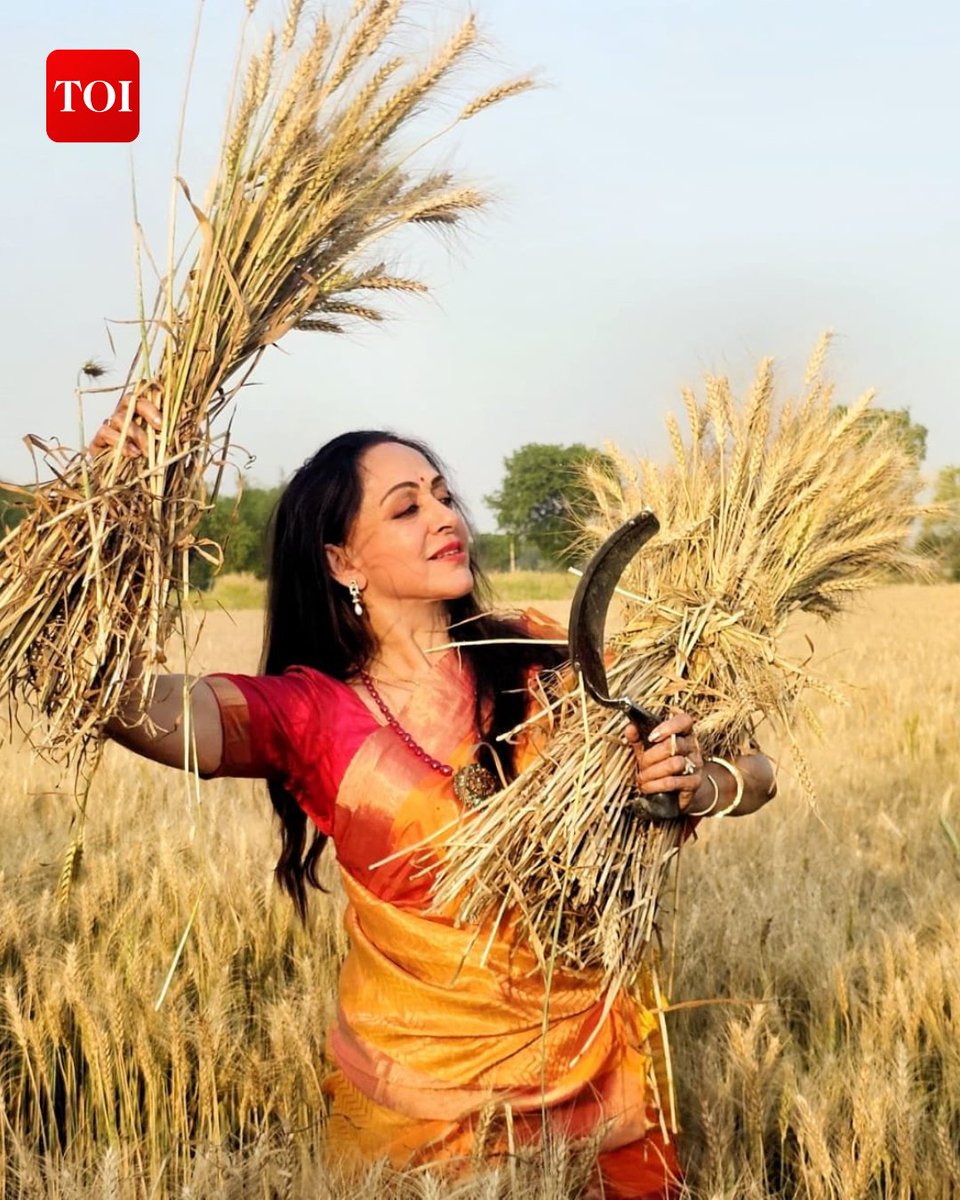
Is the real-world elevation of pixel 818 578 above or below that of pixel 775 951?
above

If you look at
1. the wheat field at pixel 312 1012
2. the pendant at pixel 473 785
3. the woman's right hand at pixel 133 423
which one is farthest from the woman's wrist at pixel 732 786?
the woman's right hand at pixel 133 423

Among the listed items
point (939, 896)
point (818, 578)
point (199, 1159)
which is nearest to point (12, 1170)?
point (199, 1159)

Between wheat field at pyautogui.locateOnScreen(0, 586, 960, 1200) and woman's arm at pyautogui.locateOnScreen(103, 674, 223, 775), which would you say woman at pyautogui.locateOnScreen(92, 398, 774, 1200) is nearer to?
woman's arm at pyautogui.locateOnScreen(103, 674, 223, 775)

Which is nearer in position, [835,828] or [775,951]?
[775,951]

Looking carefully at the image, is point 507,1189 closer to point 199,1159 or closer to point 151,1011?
point 199,1159

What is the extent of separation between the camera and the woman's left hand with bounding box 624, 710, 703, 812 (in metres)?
1.50

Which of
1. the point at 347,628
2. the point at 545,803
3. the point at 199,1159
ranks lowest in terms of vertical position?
the point at 199,1159

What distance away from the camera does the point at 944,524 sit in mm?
Result: 2305

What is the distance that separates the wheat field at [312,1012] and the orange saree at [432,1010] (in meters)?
0.10

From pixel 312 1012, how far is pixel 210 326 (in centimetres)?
127

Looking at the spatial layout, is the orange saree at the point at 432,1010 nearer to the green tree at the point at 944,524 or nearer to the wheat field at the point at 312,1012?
the wheat field at the point at 312,1012

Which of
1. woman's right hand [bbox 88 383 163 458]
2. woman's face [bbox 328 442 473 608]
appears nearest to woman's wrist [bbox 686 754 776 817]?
woman's face [bbox 328 442 473 608]

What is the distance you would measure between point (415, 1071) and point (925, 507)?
114 centimetres

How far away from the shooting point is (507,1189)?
146 cm
